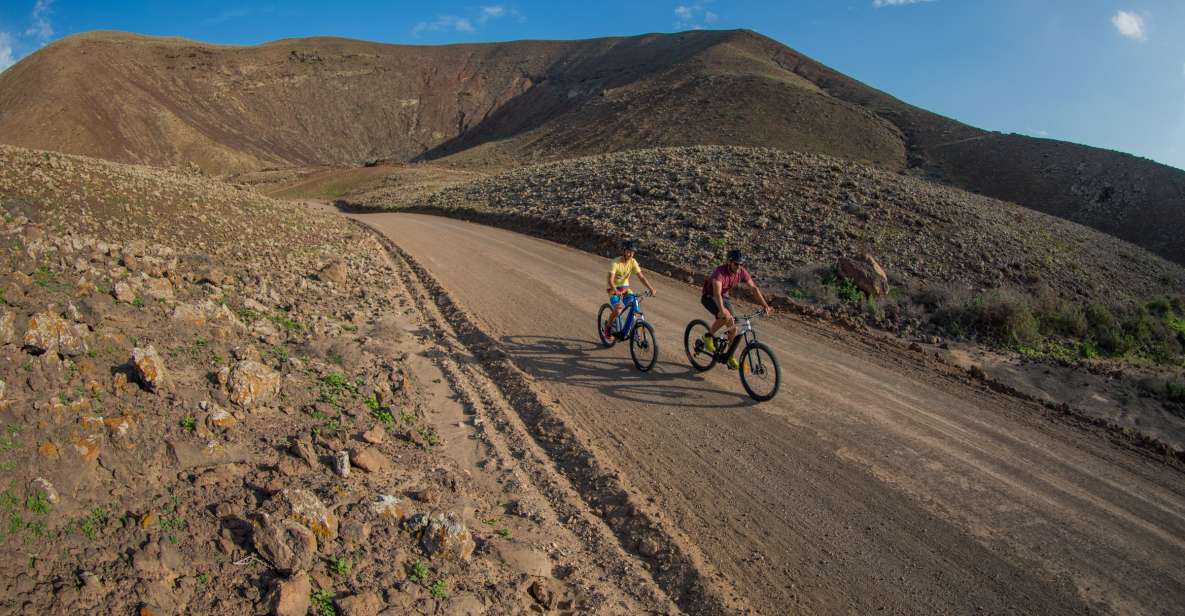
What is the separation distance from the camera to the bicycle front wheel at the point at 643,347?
8.65 m

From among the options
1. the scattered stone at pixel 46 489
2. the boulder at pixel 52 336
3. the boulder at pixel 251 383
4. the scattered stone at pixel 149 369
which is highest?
the boulder at pixel 52 336

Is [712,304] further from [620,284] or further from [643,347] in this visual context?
[620,284]

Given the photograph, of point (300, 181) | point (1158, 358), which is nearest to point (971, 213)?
point (1158, 358)

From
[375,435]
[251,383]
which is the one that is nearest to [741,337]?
[375,435]

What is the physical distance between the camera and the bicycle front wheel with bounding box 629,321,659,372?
28.4ft

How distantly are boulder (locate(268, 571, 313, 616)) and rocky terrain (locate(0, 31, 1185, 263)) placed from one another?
48.9 meters

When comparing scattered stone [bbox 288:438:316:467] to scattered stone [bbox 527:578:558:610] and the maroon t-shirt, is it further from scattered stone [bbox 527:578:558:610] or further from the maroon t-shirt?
the maroon t-shirt

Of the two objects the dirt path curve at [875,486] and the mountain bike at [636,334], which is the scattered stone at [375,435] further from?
the mountain bike at [636,334]

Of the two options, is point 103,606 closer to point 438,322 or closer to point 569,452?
point 569,452

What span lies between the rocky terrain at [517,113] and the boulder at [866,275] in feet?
118

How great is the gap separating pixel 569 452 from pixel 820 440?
9.31 ft

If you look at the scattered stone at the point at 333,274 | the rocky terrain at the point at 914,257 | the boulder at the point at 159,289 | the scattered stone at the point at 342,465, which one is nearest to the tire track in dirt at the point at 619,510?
the scattered stone at the point at 342,465

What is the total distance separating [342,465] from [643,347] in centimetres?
471

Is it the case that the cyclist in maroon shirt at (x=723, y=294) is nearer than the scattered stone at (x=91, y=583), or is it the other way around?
the scattered stone at (x=91, y=583)
